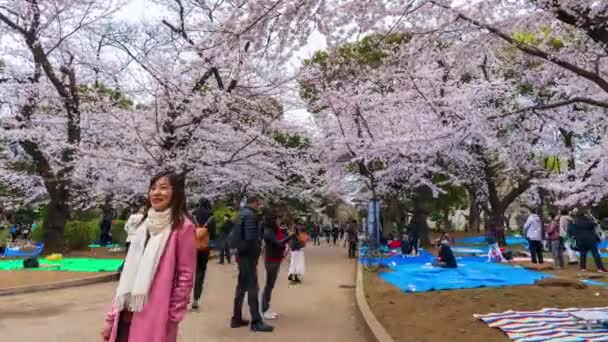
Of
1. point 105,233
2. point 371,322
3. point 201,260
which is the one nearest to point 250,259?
point 201,260

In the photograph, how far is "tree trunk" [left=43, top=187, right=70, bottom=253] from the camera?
1606cm

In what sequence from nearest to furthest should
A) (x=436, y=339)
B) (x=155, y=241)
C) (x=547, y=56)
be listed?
1. (x=155, y=241)
2. (x=436, y=339)
3. (x=547, y=56)

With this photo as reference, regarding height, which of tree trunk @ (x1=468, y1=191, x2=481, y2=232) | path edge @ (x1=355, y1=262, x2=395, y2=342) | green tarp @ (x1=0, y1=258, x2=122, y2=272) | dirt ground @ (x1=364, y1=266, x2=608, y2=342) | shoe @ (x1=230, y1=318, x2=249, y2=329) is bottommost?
shoe @ (x1=230, y1=318, x2=249, y2=329)

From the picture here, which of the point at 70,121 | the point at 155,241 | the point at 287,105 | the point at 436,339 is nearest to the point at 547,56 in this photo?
the point at 436,339

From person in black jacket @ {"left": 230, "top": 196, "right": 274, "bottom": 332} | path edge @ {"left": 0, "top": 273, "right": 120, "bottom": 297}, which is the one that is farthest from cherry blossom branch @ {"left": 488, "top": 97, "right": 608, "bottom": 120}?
path edge @ {"left": 0, "top": 273, "right": 120, "bottom": 297}

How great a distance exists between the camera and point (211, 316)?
6.80 metres

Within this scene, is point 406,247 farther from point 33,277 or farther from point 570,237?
point 33,277

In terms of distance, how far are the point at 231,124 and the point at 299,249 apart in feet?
23.7

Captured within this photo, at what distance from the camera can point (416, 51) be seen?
22.5 feet

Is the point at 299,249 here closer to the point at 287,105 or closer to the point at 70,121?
the point at 287,105

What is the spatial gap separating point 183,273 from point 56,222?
51.1 feet

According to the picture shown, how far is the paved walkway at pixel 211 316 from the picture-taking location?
222 inches

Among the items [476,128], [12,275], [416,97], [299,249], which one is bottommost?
[12,275]

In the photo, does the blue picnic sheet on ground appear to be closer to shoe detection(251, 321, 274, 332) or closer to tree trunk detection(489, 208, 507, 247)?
shoe detection(251, 321, 274, 332)
